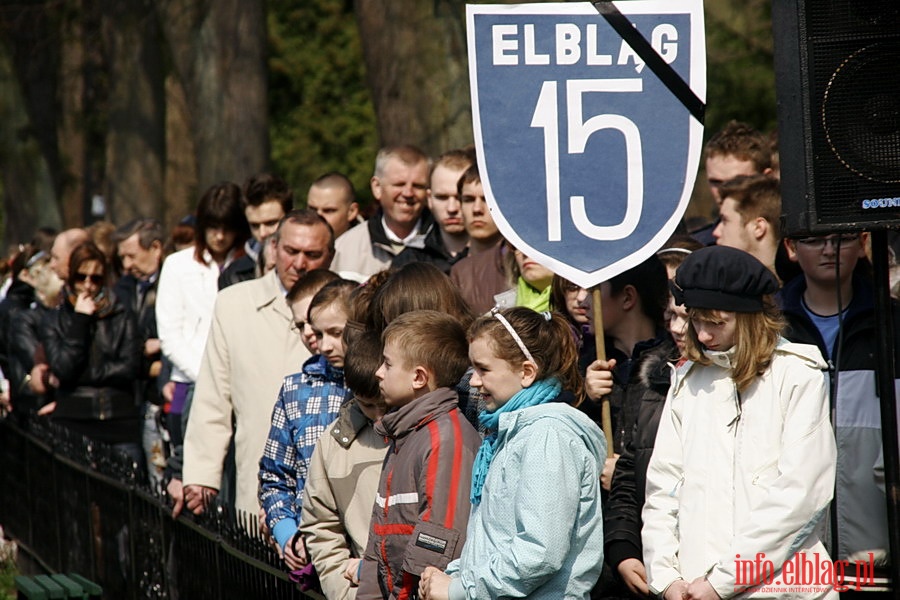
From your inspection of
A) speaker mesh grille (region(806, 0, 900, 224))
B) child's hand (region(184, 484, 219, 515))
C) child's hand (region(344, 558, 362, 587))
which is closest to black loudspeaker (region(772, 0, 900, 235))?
speaker mesh grille (region(806, 0, 900, 224))

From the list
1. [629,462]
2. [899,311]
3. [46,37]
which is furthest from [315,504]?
[46,37]

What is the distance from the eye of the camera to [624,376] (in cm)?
547

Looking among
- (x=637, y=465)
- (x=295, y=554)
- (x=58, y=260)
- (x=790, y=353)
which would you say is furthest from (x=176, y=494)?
(x=58, y=260)

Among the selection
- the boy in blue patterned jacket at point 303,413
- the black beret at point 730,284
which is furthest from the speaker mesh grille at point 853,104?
the boy in blue patterned jacket at point 303,413

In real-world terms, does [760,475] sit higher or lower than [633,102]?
lower

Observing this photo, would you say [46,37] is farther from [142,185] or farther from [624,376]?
[624,376]

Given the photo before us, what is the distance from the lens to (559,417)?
4383 mm

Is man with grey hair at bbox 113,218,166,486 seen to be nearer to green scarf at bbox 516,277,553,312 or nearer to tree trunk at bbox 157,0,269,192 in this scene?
green scarf at bbox 516,277,553,312

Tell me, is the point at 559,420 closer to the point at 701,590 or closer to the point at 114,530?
the point at 701,590

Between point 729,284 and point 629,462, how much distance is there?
83 centimetres

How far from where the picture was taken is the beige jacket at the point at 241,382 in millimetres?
7102

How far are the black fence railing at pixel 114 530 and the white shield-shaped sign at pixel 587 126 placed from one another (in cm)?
164

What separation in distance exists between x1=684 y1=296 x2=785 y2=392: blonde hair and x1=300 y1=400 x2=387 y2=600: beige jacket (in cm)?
138

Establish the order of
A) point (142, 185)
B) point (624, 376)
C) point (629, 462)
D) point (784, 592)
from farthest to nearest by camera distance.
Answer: point (142, 185), point (624, 376), point (629, 462), point (784, 592)
